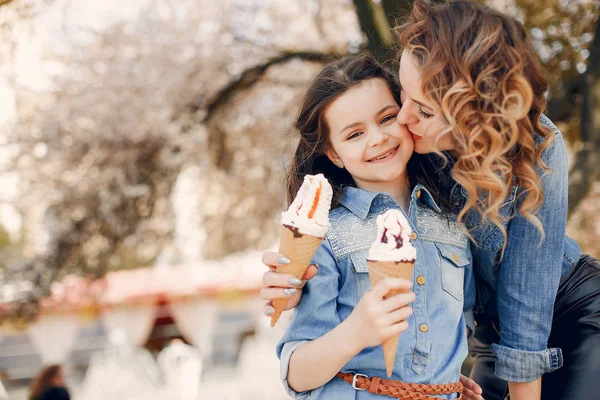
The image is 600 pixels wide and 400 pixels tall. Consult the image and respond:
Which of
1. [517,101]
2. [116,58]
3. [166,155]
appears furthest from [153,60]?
[517,101]

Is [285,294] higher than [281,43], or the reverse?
[281,43]

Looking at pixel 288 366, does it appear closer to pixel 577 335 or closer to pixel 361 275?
pixel 361 275

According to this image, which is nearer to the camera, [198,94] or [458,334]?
[458,334]

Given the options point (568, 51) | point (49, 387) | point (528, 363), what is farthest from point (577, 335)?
point (49, 387)

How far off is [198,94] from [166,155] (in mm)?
770

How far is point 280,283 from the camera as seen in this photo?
1.70 meters

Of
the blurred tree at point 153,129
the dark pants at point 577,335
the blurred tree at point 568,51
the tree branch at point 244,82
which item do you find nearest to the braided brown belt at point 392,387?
the dark pants at point 577,335

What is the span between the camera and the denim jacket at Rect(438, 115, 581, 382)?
190 cm

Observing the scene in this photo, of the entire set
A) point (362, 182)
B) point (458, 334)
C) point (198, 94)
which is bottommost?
point (458, 334)

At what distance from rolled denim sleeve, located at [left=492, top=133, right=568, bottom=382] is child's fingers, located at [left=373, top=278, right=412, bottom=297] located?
0.60 meters

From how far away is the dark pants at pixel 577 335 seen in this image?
194cm

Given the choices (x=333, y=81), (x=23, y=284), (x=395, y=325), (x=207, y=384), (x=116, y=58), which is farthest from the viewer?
(x=207, y=384)

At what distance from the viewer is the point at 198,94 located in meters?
6.61

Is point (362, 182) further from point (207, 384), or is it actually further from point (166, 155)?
point (207, 384)
